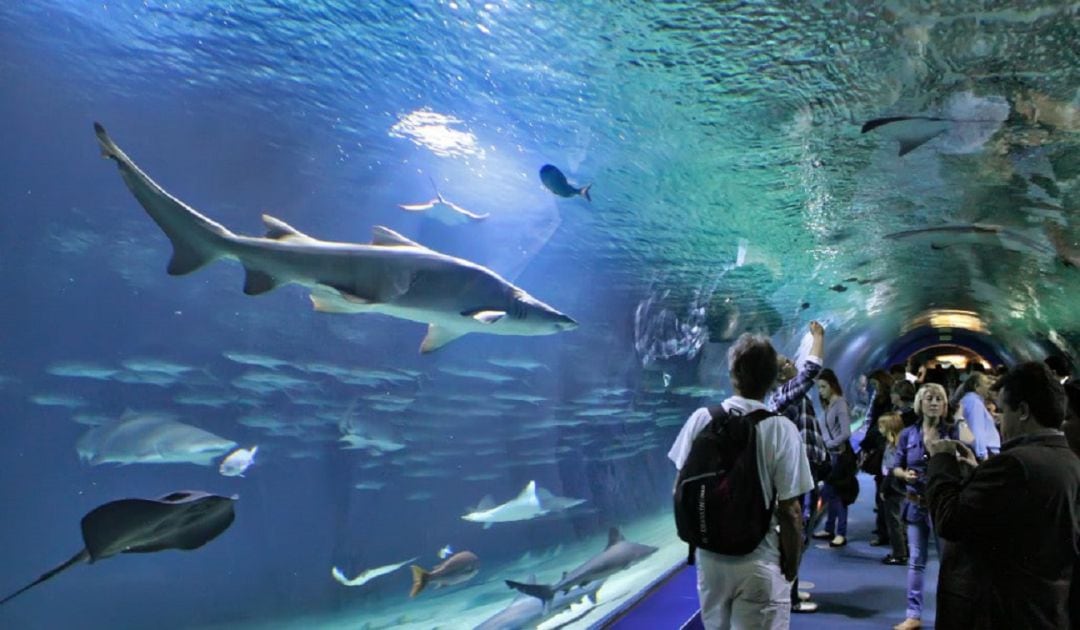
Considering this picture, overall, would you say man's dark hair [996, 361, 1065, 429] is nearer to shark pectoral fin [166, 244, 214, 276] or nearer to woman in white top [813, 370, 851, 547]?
shark pectoral fin [166, 244, 214, 276]

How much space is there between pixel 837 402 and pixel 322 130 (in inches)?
222

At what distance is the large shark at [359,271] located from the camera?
9.89 ft

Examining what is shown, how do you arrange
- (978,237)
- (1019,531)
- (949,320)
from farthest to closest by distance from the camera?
(949,320) → (978,237) → (1019,531)

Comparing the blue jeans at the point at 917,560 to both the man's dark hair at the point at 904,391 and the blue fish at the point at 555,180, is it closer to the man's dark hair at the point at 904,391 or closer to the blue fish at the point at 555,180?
the man's dark hair at the point at 904,391

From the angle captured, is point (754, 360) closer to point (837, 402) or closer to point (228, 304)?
point (837, 402)

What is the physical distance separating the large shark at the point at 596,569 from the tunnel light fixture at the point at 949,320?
1841 centimetres

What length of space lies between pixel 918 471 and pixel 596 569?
2717 millimetres

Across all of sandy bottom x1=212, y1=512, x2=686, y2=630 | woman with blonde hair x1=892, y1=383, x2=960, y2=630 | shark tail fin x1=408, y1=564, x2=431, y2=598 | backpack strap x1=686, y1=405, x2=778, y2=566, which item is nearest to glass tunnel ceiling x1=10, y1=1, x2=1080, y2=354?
woman with blonde hair x1=892, y1=383, x2=960, y2=630

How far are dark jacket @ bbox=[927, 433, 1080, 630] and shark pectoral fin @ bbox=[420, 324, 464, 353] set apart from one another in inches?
116

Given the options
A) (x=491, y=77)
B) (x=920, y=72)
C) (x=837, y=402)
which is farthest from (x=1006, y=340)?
(x=491, y=77)

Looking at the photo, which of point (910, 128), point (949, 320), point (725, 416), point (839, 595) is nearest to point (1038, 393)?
point (725, 416)

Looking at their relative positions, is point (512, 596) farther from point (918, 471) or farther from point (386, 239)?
point (386, 239)

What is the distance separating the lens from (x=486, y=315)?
4176 mm

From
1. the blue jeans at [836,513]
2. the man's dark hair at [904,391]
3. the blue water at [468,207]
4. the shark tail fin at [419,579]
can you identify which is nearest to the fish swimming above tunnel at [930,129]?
the blue water at [468,207]
